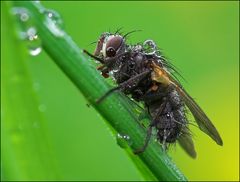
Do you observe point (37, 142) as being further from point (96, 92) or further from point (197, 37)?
point (197, 37)

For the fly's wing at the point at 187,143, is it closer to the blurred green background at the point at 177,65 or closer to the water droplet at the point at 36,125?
the blurred green background at the point at 177,65

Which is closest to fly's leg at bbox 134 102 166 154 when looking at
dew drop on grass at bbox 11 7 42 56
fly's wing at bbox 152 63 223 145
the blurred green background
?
fly's wing at bbox 152 63 223 145

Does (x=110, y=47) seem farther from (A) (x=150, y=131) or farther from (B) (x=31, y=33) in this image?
(B) (x=31, y=33)

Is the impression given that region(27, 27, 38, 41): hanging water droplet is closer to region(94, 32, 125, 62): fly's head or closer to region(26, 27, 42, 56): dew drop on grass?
region(26, 27, 42, 56): dew drop on grass

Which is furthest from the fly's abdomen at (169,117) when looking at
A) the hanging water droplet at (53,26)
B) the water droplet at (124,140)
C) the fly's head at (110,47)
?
the hanging water droplet at (53,26)

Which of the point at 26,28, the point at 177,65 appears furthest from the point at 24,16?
the point at 177,65

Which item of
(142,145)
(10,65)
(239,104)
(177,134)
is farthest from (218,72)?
(10,65)
